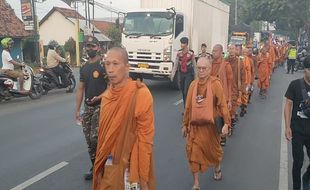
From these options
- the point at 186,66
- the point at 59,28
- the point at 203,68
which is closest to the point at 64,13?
the point at 59,28

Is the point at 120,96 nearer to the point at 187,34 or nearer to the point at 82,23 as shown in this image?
the point at 187,34

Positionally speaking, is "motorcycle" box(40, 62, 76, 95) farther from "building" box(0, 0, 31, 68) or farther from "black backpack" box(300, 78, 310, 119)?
"building" box(0, 0, 31, 68)

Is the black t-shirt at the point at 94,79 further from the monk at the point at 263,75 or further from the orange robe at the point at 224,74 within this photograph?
the monk at the point at 263,75

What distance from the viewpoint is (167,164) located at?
599 cm

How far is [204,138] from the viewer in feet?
16.2

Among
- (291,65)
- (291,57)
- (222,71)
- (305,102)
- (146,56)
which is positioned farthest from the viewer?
(291,65)

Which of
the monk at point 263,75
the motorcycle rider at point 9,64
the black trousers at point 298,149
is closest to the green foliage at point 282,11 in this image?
the monk at point 263,75

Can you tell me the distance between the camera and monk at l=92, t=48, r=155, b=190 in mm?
3025

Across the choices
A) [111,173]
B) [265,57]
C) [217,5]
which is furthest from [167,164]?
[217,5]

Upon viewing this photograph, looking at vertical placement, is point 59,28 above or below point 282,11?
below

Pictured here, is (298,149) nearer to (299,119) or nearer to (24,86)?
(299,119)

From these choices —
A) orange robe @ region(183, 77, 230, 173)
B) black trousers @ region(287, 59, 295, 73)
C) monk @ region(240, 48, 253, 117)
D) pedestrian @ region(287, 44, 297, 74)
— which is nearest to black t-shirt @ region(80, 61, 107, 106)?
orange robe @ region(183, 77, 230, 173)

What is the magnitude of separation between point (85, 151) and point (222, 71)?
2.65 m

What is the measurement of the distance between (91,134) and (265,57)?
388 inches
